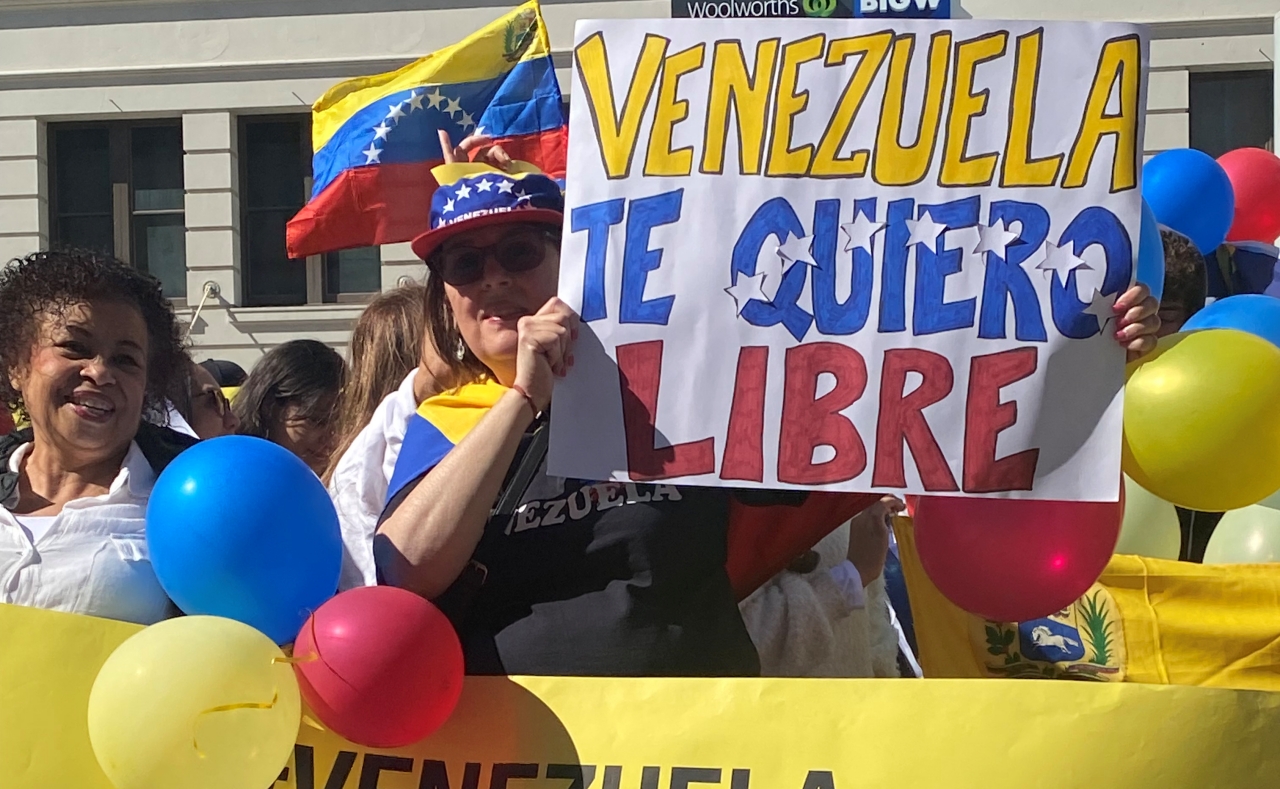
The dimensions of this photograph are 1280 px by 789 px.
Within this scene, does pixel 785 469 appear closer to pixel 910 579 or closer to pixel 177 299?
pixel 910 579

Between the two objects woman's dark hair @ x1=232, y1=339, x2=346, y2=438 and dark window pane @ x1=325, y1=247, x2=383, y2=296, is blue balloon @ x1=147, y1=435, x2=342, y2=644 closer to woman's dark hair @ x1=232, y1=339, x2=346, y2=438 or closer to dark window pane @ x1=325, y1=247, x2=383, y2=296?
woman's dark hair @ x1=232, y1=339, x2=346, y2=438

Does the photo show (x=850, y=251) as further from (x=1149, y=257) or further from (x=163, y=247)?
(x=163, y=247)

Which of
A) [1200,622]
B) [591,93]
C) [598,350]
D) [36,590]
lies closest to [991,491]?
[598,350]

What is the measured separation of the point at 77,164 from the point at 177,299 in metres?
1.79

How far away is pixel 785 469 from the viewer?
86.9 inches

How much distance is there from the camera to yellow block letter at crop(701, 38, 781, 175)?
87.7 inches

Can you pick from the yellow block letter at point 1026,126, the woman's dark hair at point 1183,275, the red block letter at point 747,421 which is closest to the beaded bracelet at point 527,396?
the red block letter at point 747,421

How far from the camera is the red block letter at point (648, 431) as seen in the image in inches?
87.2

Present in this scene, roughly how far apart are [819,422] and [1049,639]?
1.16 m

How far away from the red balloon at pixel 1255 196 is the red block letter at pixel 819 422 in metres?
3.33

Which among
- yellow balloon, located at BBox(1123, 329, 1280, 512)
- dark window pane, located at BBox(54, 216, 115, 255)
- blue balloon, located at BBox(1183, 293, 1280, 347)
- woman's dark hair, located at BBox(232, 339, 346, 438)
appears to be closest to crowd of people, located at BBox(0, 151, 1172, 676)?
yellow balloon, located at BBox(1123, 329, 1280, 512)

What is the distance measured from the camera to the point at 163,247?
14555 millimetres

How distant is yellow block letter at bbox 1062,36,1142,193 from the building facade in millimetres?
11798

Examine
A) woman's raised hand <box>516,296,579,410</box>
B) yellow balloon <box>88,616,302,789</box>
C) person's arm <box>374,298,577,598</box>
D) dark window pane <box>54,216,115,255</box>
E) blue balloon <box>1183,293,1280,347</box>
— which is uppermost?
dark window pane <box>54,216,115,255</box>
